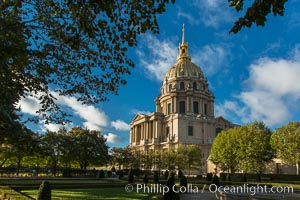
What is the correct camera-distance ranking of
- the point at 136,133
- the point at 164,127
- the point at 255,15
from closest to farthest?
the point at 255,15 → the point at 164,127 → the point at 136,133

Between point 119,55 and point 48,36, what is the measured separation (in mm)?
2465

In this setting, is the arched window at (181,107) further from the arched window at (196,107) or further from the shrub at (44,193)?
the shrub at (44,193)

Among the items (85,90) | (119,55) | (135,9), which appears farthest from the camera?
(85,90)

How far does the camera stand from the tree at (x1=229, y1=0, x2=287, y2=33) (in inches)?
199

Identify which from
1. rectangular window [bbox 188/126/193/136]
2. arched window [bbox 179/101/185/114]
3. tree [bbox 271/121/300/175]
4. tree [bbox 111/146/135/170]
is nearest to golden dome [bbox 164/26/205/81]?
arched window [bbox 179/101/185/114]

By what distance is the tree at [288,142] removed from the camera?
44.0 meters

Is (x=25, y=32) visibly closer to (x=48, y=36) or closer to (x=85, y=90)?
(x=48, y=36)

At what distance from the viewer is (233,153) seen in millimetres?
51406

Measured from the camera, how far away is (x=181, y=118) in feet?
283

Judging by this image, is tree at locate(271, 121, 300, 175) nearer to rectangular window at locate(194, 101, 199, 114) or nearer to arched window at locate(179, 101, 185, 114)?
rectangular window at locate(194, 101, 199, 114)

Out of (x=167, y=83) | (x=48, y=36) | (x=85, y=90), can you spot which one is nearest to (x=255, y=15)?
(x=48, y=36)

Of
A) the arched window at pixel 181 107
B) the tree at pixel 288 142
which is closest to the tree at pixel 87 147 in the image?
the tree at pixel 288 142

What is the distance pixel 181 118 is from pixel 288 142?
139ft

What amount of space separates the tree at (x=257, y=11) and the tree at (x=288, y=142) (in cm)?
4380
